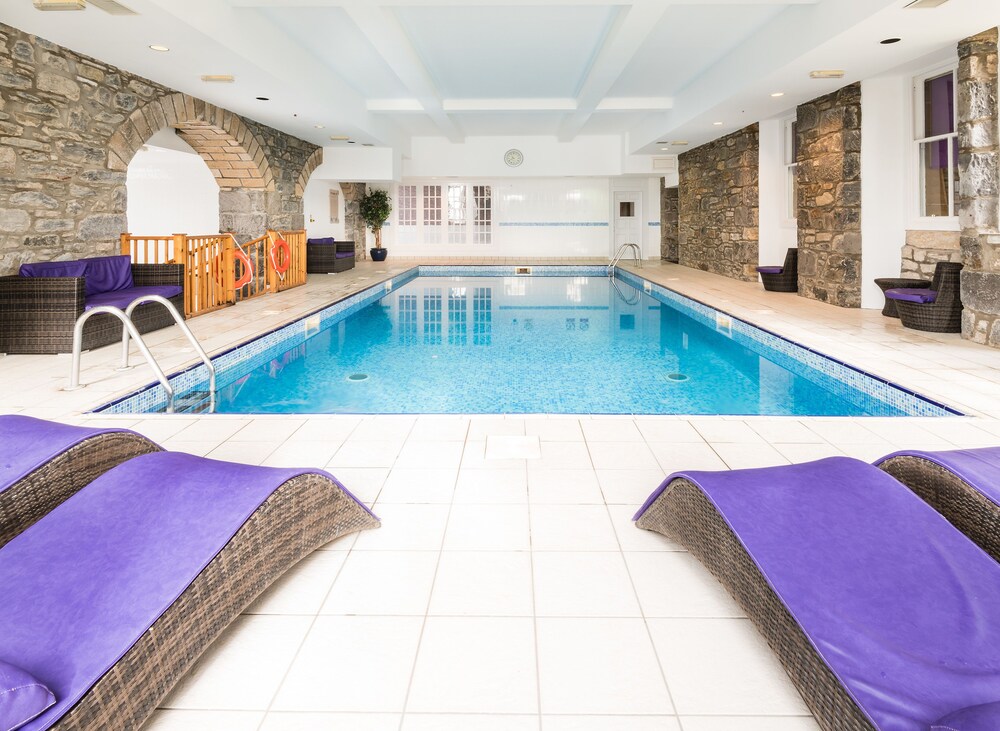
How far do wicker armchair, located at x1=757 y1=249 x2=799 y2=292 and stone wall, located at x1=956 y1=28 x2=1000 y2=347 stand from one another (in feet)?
11.9

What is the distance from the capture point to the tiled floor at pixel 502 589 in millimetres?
1469

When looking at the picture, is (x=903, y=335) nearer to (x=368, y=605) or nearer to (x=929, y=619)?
(x=929, y=619)

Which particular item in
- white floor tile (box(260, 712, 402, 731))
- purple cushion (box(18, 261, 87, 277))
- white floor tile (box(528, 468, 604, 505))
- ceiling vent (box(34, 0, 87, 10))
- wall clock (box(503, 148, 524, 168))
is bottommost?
white floor tile (box(260, 712, 402, 731))

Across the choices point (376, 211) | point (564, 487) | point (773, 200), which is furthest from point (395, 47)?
point (376, 211)

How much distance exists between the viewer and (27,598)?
56.1 inches

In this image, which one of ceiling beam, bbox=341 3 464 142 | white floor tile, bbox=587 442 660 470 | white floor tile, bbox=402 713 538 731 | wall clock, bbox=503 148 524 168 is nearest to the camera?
white floor tile, bbox=402 713 538 731

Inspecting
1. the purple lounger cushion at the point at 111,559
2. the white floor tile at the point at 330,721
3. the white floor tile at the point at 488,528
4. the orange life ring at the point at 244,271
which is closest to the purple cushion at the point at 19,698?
the purple lounger cushion at the point at 111,559

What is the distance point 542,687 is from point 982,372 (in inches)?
168

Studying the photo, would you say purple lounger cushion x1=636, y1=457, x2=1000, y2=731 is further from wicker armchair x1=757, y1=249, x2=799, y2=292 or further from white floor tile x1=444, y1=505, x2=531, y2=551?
wicker armchair x1=757, y1=249, x2=799, y2=292

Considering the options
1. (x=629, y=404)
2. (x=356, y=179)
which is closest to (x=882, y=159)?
(x=629, y=404)

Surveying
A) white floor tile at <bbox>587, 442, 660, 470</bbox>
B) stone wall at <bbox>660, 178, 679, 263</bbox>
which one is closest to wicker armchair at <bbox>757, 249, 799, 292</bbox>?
stone wall at <bbox>660, 178, 679, 263</bbox>

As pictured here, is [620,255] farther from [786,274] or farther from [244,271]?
[244,271]

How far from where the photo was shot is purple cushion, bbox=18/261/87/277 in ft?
17.5

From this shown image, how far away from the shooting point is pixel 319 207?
1332 cm
